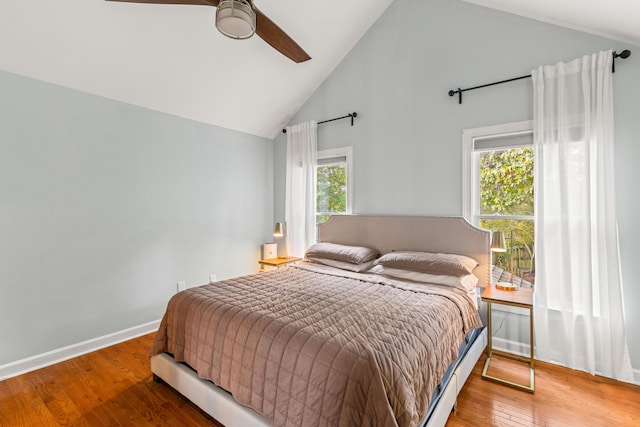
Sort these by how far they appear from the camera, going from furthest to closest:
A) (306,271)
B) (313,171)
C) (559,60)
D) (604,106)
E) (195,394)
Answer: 1. (313,171)
2. (306,271)
3. (559,60)
4. (604,106)
5. (195,394)

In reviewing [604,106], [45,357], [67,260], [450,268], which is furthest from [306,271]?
[604,106]

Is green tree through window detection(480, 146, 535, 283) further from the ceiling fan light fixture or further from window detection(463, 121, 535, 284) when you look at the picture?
the ceiling fan light fixture

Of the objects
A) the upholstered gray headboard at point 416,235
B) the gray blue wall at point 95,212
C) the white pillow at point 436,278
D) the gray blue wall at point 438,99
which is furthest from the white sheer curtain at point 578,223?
the gray blue wall at point 95,212

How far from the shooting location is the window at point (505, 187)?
8.54ft

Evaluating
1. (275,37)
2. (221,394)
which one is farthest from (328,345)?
(275,37)

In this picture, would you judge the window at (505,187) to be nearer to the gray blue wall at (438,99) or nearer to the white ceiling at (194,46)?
the gray blue wall at (438,99)

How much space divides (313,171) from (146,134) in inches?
79.1

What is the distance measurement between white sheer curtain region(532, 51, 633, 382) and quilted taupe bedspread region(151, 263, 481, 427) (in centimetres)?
75

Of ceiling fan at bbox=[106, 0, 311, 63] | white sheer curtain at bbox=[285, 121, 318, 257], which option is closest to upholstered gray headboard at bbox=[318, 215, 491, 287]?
white sheer curtain at bbox=[285, 121, 318, 257]

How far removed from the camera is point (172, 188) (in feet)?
10.9

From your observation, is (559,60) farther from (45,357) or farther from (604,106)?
(45,357)

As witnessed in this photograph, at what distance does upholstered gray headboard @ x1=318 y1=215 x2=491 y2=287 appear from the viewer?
2695 millimetres

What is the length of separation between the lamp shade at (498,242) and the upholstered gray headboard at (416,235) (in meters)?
0.23

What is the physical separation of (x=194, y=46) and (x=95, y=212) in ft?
6.09
